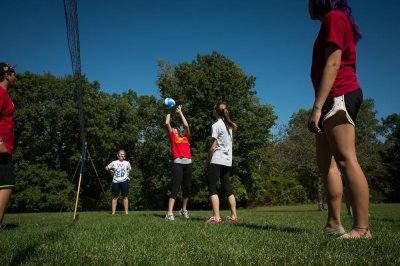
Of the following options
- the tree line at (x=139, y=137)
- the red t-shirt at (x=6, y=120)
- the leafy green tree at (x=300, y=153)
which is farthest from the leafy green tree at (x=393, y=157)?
the red t-shirt at (x=6, y=120)

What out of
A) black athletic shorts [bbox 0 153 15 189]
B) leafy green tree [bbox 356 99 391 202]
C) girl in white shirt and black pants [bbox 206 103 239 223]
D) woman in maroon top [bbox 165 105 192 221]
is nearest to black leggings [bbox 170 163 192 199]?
woman in maroon top [bbox 165 105 192 221]

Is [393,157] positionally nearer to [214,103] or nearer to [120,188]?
[214,103]

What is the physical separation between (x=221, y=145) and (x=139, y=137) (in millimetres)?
32577

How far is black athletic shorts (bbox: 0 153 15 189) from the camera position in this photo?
13.0 ft

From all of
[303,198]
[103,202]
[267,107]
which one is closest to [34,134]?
[103,202]

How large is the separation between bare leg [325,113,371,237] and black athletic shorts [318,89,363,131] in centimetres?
5

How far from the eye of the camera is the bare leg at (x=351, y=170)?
321 cm

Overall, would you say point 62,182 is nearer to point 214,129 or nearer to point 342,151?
point 214,129

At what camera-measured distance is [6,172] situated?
4.04 metres

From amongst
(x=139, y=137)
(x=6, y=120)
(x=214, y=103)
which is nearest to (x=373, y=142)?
(x=214, y=103)

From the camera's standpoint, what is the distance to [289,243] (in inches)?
122

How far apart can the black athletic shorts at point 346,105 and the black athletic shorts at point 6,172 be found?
12.2ft

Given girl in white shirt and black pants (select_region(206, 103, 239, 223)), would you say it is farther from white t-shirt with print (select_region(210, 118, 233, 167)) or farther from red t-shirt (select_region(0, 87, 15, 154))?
red t-shirt (select_region(0, 87, 15, 154))

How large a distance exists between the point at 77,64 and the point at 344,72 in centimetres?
490
